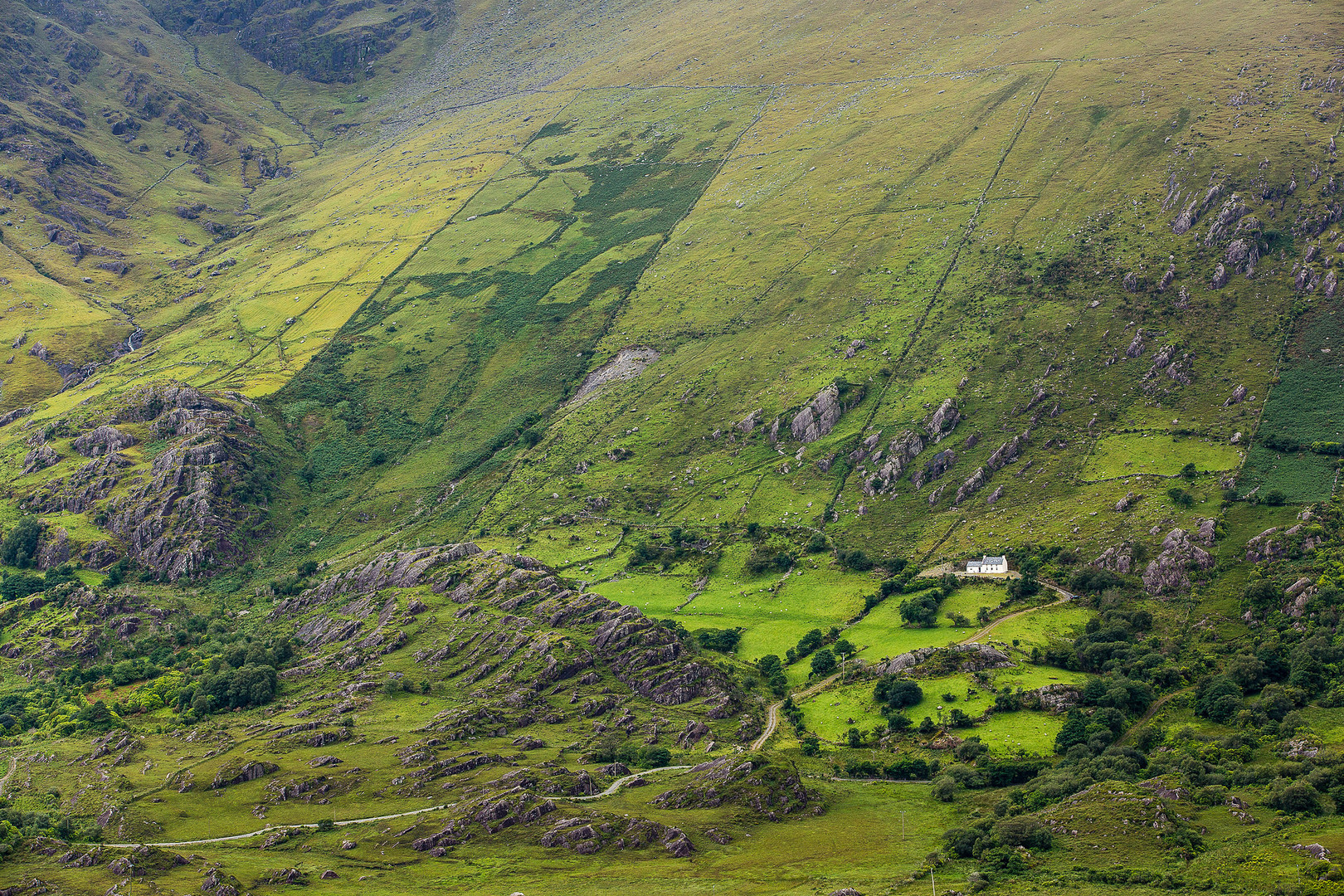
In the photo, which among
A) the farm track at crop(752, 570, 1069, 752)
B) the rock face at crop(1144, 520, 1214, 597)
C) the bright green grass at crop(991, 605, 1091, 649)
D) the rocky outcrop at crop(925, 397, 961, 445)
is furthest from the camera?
the rocky outcrop at crop(925, 397, 961, 445)

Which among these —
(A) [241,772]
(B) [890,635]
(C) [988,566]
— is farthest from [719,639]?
(A) [241,772]

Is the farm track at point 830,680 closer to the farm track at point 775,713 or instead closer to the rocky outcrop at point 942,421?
the farm track at point 775,713

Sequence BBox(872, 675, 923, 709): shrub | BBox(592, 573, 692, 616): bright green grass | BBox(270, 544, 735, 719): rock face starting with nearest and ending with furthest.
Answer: BBox(872, 675, 923, 709): shrub, BBox(270, 544, 735, 719): rock face, BBox(592, 573, 692, 616): bright green grass

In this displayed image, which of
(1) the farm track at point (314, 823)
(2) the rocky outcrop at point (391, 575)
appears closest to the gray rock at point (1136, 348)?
(1) the farm track at point (314, 823)

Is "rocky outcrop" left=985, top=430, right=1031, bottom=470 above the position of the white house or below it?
above

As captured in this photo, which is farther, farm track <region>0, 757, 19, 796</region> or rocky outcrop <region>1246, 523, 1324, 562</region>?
rocky outcrop <region>1246, 523, 1324, 562</region>

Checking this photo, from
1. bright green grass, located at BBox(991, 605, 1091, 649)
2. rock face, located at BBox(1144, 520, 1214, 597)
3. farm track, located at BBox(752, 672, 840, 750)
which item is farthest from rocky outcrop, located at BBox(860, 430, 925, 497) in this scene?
farm track, located at BBox(752, 672, 840, 750)

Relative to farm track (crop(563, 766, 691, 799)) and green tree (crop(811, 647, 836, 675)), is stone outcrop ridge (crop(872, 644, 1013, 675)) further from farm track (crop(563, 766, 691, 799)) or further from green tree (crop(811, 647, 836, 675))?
farm track (crop(563, 766, 691, 799))
